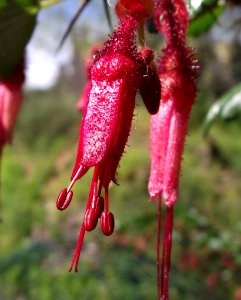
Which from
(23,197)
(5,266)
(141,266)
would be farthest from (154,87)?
(23,197)

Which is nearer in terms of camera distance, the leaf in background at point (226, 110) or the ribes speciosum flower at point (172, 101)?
the ribes speciosum flower at point (172, 101)

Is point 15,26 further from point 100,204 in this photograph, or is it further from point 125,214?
point 125,214

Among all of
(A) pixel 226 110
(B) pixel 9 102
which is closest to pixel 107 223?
(B) pixel 9 102

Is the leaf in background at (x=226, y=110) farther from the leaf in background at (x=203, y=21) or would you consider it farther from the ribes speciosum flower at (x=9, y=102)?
the ribes speciosum flower at (x=9, y=102)

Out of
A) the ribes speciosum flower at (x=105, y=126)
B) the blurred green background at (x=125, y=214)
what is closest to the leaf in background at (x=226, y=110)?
the blurred green background at (x=125, y=214)

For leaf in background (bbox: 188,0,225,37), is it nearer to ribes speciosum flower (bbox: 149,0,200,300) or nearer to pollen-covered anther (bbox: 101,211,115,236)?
ribes speciosum flower (bbox: 149,0,200,300)

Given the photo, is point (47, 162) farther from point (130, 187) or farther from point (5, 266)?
point (5, 266)
